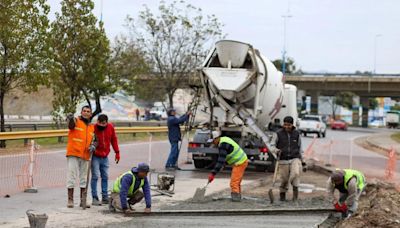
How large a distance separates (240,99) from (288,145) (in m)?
5.36

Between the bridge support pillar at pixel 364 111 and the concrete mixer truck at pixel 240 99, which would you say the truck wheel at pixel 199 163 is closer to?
the concrete mixer truck at pixel 240 99

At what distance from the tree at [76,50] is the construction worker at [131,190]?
64.8 feet

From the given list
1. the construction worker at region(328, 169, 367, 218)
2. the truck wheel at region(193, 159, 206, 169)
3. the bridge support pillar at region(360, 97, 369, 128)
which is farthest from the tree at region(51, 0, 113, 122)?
the bridge support pillar at region(360, 97, 369, 128)

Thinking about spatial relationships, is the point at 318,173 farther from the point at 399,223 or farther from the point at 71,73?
the point at 71,73

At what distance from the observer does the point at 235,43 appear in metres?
17.4

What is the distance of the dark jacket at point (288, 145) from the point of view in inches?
501

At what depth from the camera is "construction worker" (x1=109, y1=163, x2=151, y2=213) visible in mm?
10195

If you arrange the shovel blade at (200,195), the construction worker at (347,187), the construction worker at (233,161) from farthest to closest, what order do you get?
1. the construction worker at (233,161)
2. the shovel blade at (200,195)
3. the construction worker at (347,187)

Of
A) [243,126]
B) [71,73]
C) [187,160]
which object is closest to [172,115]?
[243,126]

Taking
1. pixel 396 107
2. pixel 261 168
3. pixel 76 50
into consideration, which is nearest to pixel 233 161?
pixel 261 168

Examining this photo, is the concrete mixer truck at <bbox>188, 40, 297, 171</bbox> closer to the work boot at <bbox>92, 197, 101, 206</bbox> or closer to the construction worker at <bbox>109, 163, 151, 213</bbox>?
the work boot at <bbox>92, 197, 101, 206</bbox>

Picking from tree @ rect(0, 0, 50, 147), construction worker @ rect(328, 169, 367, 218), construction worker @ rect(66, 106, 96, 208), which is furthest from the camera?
tree @ rect(0, 0, 50, 147)

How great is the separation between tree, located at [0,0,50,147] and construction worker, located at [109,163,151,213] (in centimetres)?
1526

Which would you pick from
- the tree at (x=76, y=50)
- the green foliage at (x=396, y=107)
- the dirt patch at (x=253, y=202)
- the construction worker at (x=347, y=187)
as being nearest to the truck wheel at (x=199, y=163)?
the dirt patch at (x=253, y=202)
